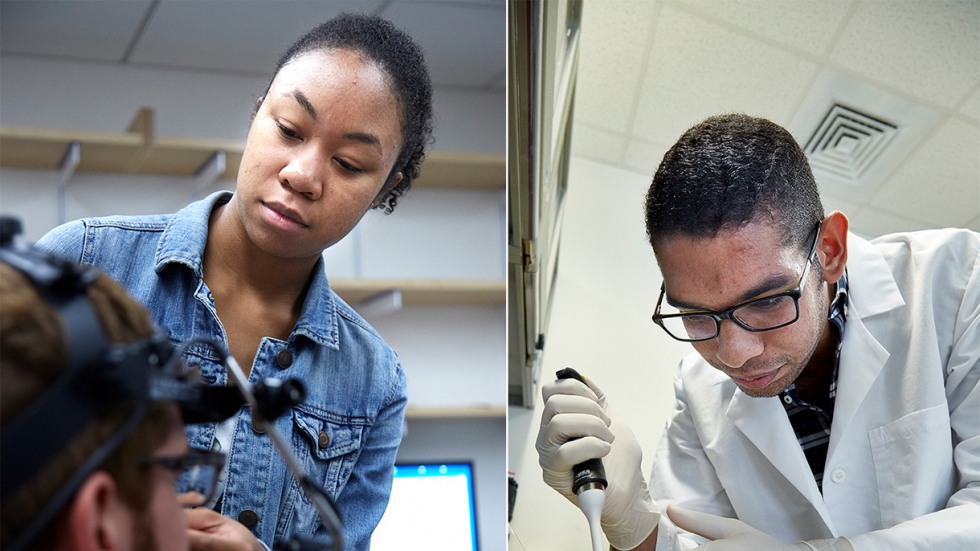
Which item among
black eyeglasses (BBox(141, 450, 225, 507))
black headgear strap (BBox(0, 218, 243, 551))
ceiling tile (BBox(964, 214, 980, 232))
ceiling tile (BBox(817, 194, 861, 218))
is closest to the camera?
black headgear strap (BBox(0, 218, 243, 551))

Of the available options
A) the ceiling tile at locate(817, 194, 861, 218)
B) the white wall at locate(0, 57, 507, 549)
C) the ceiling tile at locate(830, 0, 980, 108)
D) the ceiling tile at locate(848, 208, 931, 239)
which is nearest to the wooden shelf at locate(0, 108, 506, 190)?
the white wall at locate(0, 57, 507, 549)

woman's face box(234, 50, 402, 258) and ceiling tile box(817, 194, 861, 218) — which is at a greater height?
ceiling tile box(817, 194, 861, 218)

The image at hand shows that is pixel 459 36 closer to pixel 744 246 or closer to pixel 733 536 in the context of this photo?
pixel 744 246

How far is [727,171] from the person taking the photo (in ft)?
5.21

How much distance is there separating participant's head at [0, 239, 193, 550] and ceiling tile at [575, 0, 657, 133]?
262cm

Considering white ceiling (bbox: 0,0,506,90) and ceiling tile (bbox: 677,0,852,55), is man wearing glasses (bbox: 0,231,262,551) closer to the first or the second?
white ceiling (bbox: 0,0,506,90)

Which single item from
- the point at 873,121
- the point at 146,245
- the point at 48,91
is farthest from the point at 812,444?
the point at 873,121

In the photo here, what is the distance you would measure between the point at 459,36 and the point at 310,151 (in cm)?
34

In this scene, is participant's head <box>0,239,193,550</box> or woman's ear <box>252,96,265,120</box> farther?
woman's ear <box>252,96,265,120</box>

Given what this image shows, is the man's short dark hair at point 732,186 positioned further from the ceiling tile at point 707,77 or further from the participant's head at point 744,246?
the ceiling tile at point 707,77

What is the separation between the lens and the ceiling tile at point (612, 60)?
117 inches

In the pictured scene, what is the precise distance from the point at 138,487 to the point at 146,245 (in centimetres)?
34

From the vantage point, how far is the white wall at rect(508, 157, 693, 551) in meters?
2.95

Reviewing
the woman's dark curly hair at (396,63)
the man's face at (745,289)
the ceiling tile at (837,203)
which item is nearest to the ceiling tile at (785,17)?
the ceiling tile at (837,203)
